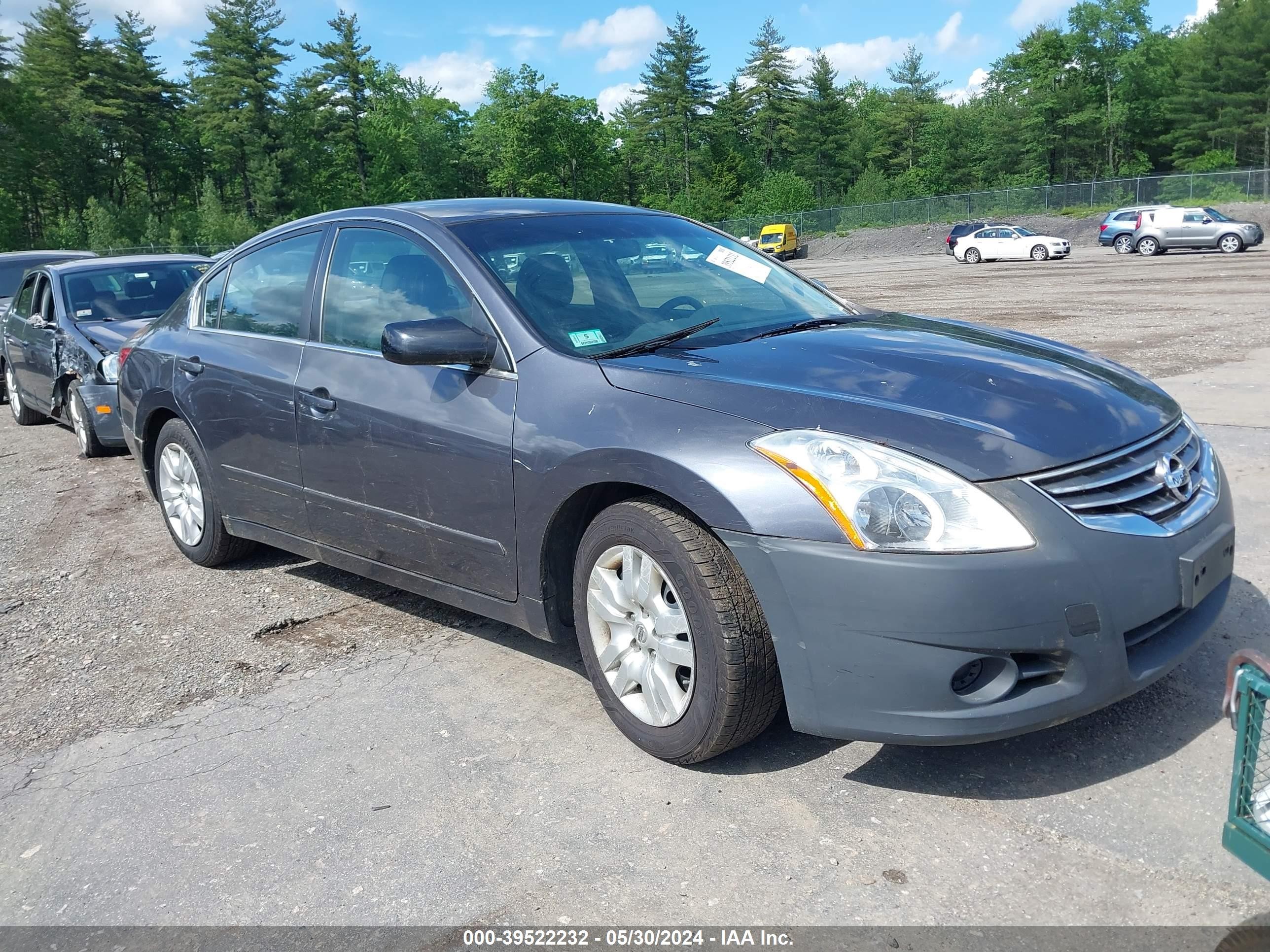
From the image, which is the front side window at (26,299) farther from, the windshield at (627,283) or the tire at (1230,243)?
the tire at (1230,243)

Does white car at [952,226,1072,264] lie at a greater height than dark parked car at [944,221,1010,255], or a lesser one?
lesser

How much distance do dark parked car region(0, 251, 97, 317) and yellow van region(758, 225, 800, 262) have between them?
146 feet

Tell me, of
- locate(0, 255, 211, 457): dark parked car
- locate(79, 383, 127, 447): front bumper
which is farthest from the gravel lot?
locate(0, 255, 211, 457): dark parked car

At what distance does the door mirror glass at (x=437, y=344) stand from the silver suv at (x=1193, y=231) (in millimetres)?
38358

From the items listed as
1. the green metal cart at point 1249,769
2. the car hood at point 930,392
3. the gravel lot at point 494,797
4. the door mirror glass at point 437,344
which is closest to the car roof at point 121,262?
the gravel lot at point 494,797

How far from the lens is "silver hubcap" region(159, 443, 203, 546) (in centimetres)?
548

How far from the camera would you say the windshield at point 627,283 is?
12.5ft

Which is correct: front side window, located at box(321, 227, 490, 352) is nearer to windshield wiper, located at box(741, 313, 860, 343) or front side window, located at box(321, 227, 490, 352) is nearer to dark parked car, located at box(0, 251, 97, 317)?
windshield wiper, located at box(741, 313, 860, 343)

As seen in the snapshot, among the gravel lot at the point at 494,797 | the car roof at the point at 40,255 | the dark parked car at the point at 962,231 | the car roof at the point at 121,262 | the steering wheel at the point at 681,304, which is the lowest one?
the gravel lot at the point at 494,797

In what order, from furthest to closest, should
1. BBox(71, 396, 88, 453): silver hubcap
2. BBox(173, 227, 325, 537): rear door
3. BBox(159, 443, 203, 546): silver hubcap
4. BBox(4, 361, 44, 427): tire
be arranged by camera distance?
BBox(4, 361, 44, 427): tire → BBox(71, 396, 88, 453): silver hubcap → BBox(159, 443, 203, 546): silver hubcap → BBox(173, 227, 325, 537): rear door

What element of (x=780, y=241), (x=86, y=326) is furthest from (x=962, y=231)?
(x=86, y=326)

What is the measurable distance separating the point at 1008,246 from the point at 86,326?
37442mm

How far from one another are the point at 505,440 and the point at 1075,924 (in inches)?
85.4

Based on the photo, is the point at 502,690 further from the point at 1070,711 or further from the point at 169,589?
the point at 169,589
